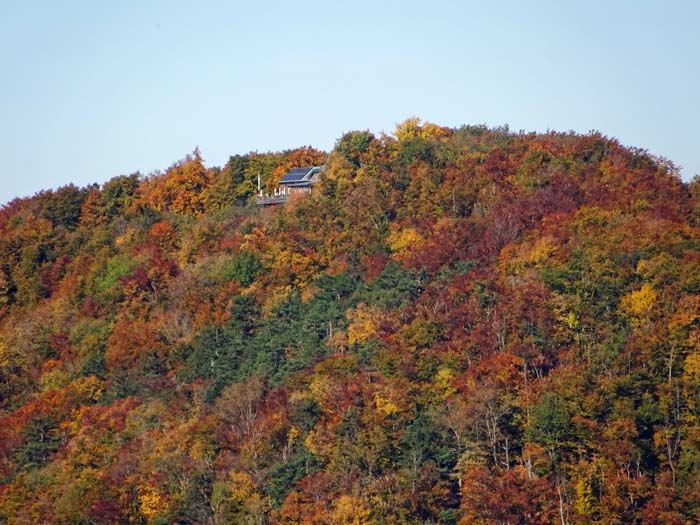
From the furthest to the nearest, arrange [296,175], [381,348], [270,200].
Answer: [296,175]
[270,200]
[381,348]

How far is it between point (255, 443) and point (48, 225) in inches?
1372

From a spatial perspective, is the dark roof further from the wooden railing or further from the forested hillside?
the forested hillside

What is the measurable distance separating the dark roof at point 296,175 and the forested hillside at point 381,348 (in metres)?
2.61

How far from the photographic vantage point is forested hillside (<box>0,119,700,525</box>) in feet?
166

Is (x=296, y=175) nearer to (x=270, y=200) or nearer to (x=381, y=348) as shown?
(x=270, y=200)

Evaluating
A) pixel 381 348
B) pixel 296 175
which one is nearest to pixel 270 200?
pixel 296 175

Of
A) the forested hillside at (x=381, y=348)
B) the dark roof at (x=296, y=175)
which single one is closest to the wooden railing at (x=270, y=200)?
the forested hillside at (x=381, y=348)

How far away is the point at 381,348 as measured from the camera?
5956cm

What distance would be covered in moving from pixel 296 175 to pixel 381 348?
88.8 ft

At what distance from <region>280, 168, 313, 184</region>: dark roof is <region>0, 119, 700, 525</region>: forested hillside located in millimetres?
2615

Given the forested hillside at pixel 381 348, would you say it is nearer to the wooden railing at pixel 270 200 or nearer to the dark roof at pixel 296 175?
the wooden railing at pixel 270 200

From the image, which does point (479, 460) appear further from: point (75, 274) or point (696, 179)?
point (75, 274)

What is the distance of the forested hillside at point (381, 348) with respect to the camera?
50688 millimetres

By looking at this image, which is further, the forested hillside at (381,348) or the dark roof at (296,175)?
the dark roof at (296,175)
